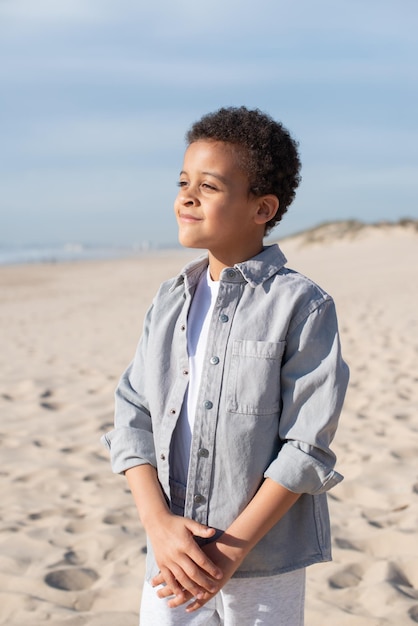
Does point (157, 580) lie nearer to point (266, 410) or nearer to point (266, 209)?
point (266, 410)

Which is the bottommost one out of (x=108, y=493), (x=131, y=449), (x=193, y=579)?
(x=108, y=493)

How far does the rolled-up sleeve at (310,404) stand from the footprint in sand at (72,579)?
65.7 inches

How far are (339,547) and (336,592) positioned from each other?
39cm

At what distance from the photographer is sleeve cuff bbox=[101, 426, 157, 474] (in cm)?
A: 174

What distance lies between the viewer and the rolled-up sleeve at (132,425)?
175cm

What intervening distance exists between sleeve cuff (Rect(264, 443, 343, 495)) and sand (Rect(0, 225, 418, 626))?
4.16 feet

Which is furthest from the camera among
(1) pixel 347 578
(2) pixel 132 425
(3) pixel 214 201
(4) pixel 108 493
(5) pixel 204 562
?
(4) pixel 108 493

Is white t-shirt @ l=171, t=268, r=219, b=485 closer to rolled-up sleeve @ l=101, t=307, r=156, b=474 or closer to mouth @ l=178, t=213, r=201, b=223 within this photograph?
rolled-up sleeve @ l=101, t=307, r=156, b=474

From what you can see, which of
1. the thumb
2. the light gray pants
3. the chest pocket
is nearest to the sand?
the light gray pants

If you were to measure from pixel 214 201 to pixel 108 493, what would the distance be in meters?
2.59

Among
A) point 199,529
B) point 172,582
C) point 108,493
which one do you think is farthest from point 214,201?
point 108,493

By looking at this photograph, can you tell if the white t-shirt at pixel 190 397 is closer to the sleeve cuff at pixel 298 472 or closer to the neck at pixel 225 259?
the neck at pixel 225 259

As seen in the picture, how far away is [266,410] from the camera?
1617mm

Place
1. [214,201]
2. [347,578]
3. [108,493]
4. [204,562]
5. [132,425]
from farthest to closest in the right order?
[108,493] → [347,578] → [132,425] → [214,201] → [204,562]
